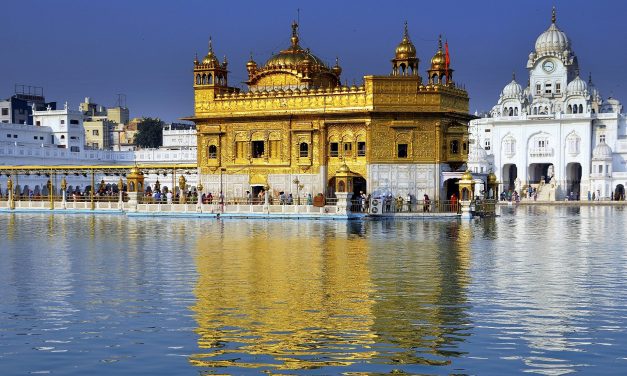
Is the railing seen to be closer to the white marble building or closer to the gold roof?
the gold roof

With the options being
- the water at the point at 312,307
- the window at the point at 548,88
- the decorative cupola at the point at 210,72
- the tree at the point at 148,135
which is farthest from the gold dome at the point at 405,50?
the tree at the point at 148,135

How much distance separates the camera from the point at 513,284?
15.4 m

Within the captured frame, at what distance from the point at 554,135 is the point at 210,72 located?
138ft

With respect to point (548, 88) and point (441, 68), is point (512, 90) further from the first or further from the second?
point (441, 68)

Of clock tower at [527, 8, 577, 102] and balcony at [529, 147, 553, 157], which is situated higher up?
clock tower at [527, 8, 577, 102]

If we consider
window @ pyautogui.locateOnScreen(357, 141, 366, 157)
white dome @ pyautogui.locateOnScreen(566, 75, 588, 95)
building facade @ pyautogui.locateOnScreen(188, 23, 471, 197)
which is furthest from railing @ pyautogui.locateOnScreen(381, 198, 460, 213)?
white dome @ pyautogui.locateOnScreen(566, 75, 588, 95)

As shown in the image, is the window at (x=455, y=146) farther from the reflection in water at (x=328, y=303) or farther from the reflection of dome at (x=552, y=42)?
the reflection of dome at (x=552, y=42)

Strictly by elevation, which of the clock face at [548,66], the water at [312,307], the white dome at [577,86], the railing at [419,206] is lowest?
the water at [312,307]

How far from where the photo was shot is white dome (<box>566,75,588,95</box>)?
77188 millimetres

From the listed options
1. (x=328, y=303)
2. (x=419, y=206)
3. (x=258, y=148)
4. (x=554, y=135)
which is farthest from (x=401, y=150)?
(x=554, y=135)

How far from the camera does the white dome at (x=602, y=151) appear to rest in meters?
71.3

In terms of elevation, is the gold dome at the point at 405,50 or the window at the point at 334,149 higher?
the gold dome at the point at 405,50

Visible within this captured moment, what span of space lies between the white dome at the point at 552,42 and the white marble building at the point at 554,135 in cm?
10

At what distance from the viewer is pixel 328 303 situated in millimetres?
13156
